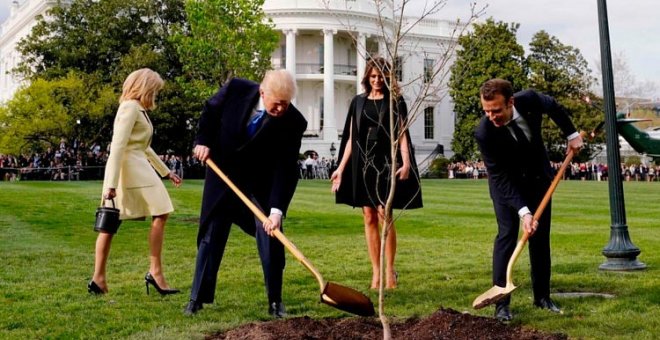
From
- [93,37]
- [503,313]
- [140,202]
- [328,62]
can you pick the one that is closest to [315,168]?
[328,62]

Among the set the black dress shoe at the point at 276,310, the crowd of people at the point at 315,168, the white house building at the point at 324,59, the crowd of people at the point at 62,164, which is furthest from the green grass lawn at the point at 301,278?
the white house building at the point at 324,59

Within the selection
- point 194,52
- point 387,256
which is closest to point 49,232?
point 387,256

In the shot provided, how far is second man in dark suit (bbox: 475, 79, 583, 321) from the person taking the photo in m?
6.04

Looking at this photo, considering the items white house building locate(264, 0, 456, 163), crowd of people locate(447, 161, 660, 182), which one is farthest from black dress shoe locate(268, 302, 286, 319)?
white house building locate(264, 0, 456, 163)

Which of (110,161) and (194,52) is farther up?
(194,52)

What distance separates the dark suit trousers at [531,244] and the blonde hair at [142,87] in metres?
3.10

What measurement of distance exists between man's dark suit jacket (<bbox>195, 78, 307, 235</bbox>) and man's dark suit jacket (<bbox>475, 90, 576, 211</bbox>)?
1386 mm

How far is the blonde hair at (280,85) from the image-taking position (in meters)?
5.72

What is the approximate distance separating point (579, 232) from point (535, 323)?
781cm

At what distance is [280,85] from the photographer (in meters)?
5.72

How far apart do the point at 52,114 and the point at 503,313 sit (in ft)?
138

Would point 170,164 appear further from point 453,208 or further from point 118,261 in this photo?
point 118,261

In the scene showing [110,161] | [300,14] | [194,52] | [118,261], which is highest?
[300,14]

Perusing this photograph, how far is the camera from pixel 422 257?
32.1 ft
